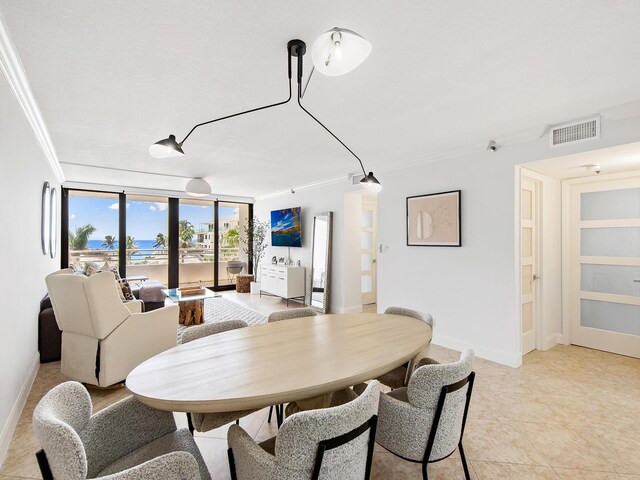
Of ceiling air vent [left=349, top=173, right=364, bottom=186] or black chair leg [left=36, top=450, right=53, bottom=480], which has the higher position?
ceiling air vent [left=349, top=173, right=364, bottom=186]

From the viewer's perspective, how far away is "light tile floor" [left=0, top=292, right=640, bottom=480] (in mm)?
1880

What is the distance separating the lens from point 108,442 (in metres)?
1.28

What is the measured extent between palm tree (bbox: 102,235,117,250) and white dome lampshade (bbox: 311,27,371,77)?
6985 millimetres

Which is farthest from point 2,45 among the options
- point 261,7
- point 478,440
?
point 478,440

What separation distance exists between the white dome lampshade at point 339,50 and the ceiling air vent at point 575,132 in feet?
8.18

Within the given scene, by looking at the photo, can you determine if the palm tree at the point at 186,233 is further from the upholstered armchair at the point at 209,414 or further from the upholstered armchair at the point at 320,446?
the upholstered armchair at the point at 320,446

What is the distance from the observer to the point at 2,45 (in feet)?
5.97

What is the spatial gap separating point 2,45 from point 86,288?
171cm

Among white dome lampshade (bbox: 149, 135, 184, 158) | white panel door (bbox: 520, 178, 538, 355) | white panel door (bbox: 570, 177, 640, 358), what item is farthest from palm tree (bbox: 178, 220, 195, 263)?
white panel door (bbox: 570, 177, 640, 358)

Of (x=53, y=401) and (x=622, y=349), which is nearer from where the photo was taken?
(x=53, y=401)

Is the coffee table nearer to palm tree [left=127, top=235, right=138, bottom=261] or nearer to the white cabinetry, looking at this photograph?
the white cabinetry

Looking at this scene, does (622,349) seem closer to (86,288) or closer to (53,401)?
(53,401)

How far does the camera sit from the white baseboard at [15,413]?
6.47 ft

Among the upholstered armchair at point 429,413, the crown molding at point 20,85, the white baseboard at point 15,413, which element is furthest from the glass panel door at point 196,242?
the upholstered armchair at point 429,413
